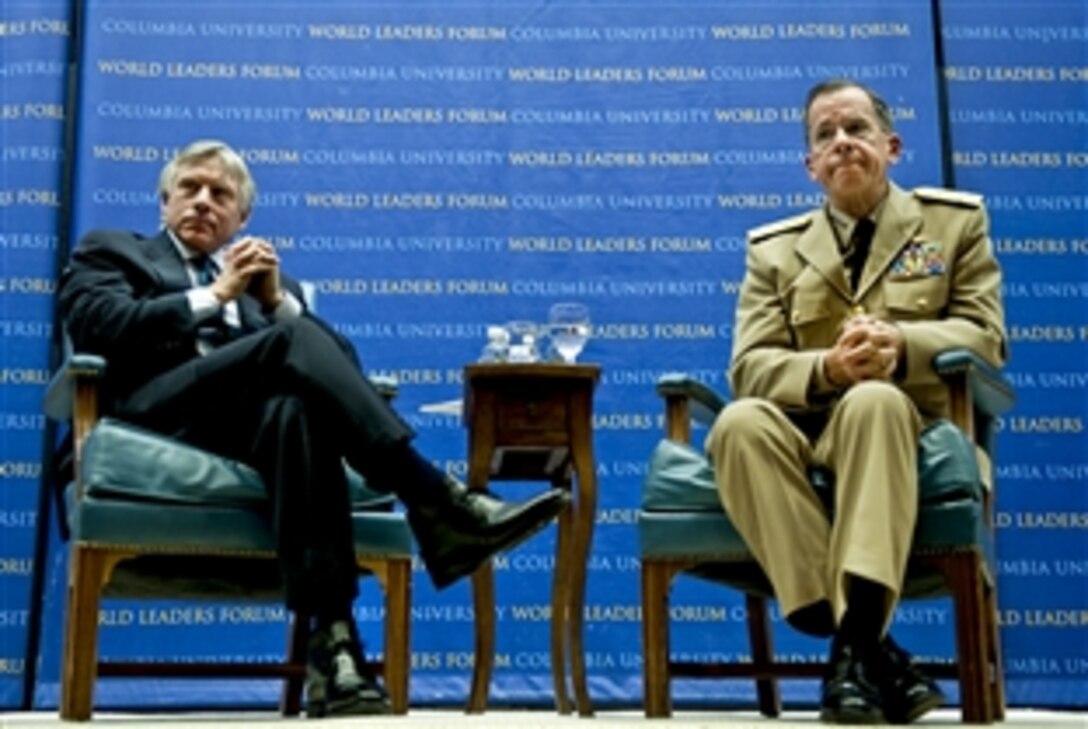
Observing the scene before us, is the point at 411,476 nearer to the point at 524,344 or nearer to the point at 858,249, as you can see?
the point at 524,344

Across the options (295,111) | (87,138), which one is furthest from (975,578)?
(87,138)

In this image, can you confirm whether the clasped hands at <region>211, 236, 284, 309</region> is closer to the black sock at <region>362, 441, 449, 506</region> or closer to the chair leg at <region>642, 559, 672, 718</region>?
the black sock at <region>362, 441, 449, 506</region>

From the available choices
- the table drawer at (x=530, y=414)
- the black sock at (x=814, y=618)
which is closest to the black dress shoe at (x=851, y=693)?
the black sock at (x=814, y=618)

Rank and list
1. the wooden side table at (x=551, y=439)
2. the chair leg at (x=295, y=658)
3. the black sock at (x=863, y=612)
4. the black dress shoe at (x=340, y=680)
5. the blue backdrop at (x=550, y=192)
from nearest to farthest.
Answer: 1. the black dress shoe at (x=340, y=680)
2. the black sock at (x=863, y=612)
3. the wooden side table at (x=551, y=439)
4. the chair leg at (x=295, y=658)
5. the blue backdrop at (x=550, y=192)

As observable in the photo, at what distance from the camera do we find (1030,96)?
4742 millimetres

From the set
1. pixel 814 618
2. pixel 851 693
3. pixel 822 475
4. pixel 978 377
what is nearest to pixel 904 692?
pixel 851 693

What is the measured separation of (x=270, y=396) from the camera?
2.91 metres

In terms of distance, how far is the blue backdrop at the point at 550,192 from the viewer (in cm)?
429

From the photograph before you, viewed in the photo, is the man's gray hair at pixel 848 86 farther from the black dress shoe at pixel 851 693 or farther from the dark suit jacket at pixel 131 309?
the black dress shoe at pixel 851 693

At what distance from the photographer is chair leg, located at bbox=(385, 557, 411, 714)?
310cm

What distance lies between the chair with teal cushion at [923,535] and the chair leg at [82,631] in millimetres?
1022

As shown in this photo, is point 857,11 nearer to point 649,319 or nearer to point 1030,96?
point 1030,96

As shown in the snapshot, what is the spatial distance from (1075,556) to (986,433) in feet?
4.38

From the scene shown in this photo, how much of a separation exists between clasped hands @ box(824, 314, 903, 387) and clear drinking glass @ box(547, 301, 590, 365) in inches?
31.0
